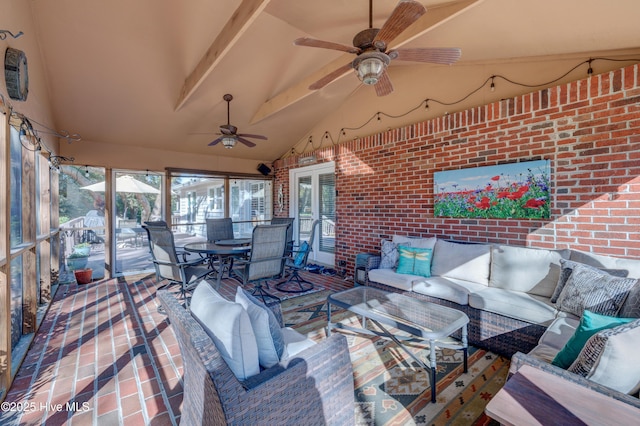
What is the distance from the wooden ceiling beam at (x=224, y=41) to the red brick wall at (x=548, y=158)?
2569mm

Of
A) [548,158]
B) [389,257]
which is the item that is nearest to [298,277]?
[389,257]

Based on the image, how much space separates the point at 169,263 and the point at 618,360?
3.60 m

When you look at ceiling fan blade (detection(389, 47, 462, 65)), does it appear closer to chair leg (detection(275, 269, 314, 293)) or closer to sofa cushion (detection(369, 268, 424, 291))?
sofa cushion (detection(369, 268, 424, 291))

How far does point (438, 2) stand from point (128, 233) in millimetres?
5929

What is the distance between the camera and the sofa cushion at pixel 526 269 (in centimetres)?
259

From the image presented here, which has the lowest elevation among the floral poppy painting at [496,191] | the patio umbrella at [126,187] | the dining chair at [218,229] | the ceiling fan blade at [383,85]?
the dining chair at [218,229]

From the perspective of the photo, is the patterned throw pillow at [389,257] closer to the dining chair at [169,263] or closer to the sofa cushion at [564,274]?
the sofa cushion at [564,274]

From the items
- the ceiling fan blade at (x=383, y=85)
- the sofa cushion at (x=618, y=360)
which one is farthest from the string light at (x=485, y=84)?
the sofa cushion at (x=618, y=360)

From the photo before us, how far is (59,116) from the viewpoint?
13.9 ft

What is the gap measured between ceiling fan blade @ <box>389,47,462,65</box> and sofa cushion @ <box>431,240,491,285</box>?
1970 mm

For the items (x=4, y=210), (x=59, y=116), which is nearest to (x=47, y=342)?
(x=4, y=210)

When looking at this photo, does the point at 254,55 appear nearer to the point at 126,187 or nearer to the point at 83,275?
the point at 126,187

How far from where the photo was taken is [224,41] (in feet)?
9.89

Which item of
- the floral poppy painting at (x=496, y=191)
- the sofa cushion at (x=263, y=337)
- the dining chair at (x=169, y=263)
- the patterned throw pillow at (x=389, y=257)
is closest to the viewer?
the sofa cushion at (x=263, y=337)
